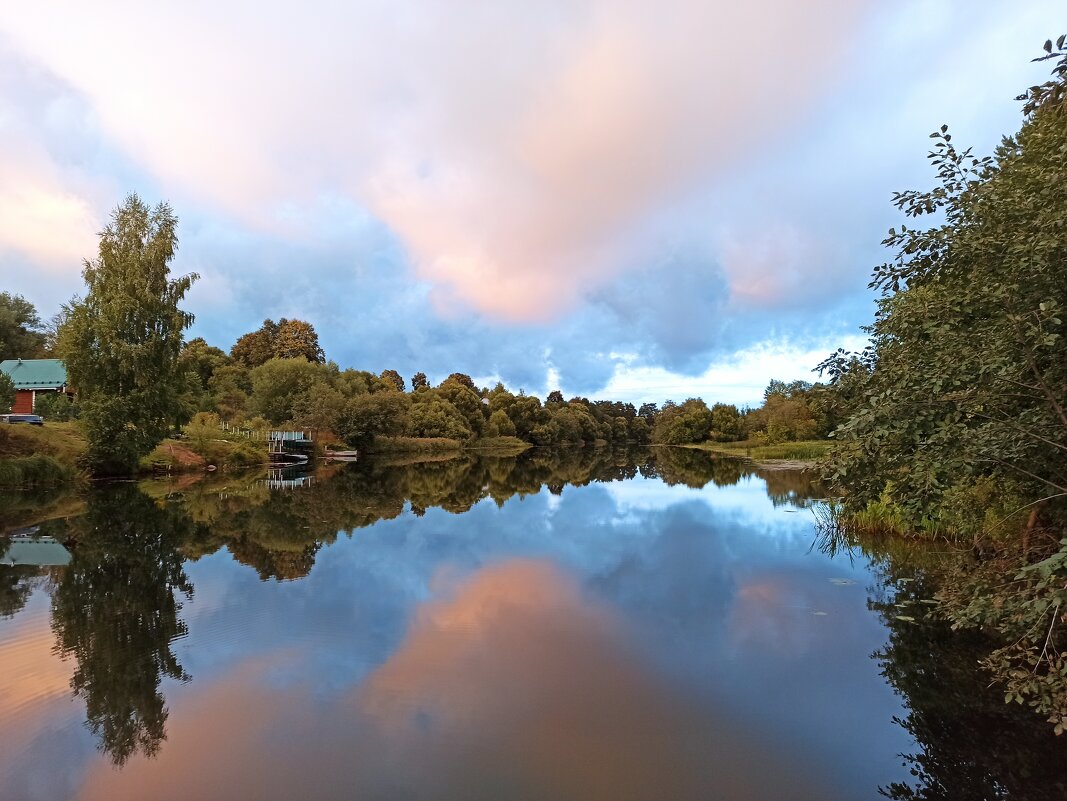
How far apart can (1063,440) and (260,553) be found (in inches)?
556

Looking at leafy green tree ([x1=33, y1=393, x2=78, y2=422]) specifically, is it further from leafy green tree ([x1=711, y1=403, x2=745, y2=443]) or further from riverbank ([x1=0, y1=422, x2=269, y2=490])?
leafy green tree ([x1=711, y1=403, x2=745, y2=443])

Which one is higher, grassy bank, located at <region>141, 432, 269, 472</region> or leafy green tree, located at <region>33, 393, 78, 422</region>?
leafy green tree, located at <region>33, 393, 78, 422</region>

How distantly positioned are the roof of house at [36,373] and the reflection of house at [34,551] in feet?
130

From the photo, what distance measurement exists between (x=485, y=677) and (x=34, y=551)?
12.3 metres

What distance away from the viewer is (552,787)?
470 centimetres

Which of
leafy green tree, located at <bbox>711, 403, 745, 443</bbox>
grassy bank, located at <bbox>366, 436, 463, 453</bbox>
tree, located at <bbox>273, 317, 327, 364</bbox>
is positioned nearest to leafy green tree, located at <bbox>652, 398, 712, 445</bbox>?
leafy green tree, located at <bbox>711, 403, 745, 443</bbox>

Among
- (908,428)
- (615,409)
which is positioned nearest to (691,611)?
(908,428)

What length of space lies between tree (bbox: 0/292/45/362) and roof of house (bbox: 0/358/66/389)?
359cm

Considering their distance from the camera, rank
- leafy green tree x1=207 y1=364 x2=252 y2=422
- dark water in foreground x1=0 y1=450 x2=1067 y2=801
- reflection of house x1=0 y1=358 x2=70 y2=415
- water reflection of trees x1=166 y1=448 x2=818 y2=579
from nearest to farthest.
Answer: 1. dark water in foreground x1=0 y1=450 x2=1067 y2=801
2. water reflection of trees x1=166 y1=448 x2=818 y2=579
3. reflection of house x1=0 y1=358 x2=70 y2=415
4. leafy green tree x1=207 y1=364 x2=252 y2=422

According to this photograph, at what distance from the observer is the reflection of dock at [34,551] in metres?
12.1

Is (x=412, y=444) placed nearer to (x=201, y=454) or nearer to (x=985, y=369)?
(x=201, y=454)

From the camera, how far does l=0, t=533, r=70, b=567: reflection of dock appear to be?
12.1 m

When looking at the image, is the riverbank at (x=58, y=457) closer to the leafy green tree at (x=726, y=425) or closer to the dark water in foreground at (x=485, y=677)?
the dark water in foreground at (x=485, y=677)

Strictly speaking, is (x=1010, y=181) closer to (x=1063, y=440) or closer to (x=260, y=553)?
(x=1063, y=440)
